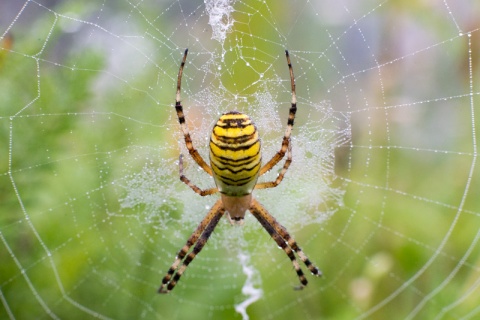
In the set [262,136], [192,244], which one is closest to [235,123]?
[262,136]

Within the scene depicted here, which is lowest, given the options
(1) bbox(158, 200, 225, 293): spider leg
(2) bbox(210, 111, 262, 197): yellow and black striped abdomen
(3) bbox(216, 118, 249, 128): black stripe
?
(1) bbox(158, 200, 225, 293): spider leg

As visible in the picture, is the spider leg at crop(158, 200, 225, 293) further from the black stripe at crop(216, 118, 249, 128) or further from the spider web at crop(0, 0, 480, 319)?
the black stripe at crop(216, 118, 249, 128)

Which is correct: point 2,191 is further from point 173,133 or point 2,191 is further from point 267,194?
point 267,194

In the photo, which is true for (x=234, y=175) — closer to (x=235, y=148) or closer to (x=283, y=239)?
(x=235, y=148)

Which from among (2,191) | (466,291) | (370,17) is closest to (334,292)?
(466,291)

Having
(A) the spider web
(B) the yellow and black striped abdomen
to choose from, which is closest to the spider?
(B) the yellow and black striped abdomen

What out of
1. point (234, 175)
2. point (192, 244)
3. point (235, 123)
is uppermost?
point (235, 123)
